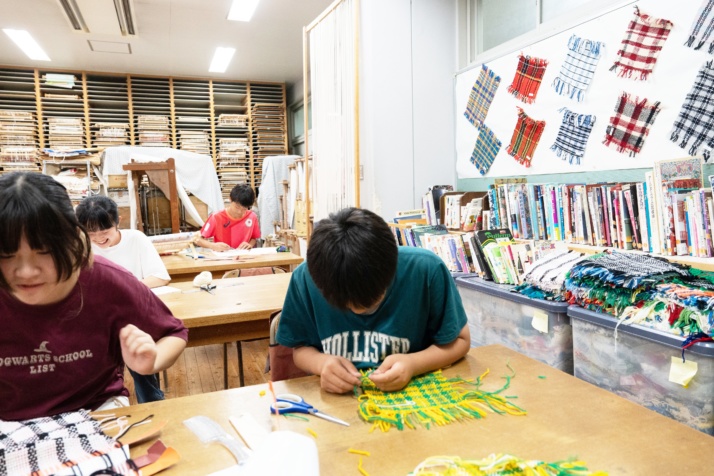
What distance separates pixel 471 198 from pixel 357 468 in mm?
2890

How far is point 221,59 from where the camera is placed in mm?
7145

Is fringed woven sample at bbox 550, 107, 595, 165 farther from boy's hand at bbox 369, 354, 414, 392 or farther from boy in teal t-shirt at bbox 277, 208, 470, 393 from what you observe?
boy's hand at bbox 369, 354, 414, 392

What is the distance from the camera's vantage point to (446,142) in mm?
4102

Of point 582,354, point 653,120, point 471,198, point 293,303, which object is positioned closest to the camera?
point 293,303

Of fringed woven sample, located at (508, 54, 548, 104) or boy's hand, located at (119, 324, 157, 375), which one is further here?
fringed woven sample, located at (508, 54, 548, 104)

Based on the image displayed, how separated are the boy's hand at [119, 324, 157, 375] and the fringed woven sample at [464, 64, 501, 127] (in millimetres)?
3136

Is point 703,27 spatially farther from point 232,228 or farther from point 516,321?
point 232,228

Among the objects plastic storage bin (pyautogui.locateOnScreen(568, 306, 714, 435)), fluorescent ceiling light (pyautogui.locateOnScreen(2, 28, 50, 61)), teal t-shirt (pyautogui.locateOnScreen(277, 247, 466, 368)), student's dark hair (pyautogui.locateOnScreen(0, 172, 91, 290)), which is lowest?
plastic storage bin (pyautogui.locateOnScreen(568, 306, 714, 435))

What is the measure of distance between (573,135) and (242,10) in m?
3.87

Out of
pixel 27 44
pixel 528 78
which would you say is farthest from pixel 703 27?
pixel 27 44

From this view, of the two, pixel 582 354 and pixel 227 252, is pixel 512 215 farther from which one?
pixel 227 252

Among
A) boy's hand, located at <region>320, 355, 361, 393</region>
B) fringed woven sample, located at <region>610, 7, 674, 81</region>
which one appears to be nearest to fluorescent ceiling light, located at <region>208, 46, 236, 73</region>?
fringed woven sample, located at <region>610, 7, 674, 81</region>

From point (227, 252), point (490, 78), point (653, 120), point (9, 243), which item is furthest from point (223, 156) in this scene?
point (9, 243)

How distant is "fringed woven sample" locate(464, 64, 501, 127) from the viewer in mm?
3607
